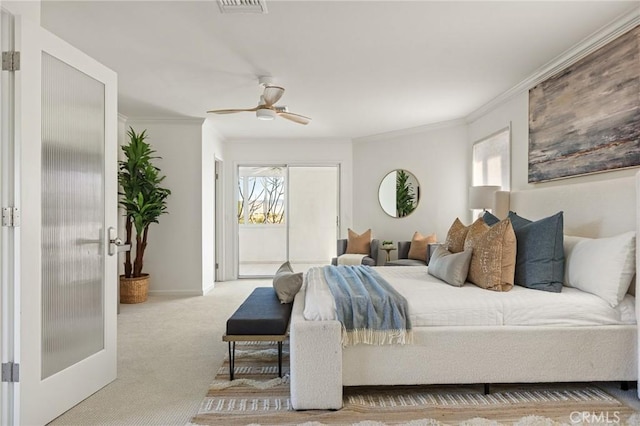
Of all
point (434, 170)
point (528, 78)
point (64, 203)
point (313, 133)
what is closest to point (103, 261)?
point (64, 203)

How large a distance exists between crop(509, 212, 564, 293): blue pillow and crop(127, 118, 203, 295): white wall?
4.20m

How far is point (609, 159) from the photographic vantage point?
2906 millimetres

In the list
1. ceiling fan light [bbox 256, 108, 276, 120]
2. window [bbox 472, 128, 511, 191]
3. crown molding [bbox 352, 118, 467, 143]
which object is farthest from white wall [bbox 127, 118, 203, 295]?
window [bbox 472, 128, 511, 191]

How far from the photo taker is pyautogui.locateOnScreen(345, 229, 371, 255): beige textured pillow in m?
6.16

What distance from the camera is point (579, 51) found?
3.17 metres

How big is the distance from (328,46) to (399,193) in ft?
12.8

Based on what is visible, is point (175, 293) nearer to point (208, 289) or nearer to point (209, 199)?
point (208, 289)

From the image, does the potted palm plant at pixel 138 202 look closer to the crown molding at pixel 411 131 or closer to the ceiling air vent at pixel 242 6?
the ceiling air vent at pixel 242 6

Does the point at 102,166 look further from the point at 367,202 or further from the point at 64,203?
the point at 367,202

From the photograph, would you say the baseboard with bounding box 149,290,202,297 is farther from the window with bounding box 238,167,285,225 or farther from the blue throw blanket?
the blue throw blanket

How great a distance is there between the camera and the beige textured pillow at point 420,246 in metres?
5.77

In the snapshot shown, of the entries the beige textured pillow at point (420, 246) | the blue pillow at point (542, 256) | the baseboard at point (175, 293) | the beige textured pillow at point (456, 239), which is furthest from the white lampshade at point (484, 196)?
the baseboard at point (175, 293)

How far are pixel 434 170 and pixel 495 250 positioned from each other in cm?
375

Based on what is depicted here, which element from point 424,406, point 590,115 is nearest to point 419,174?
point 590,115
